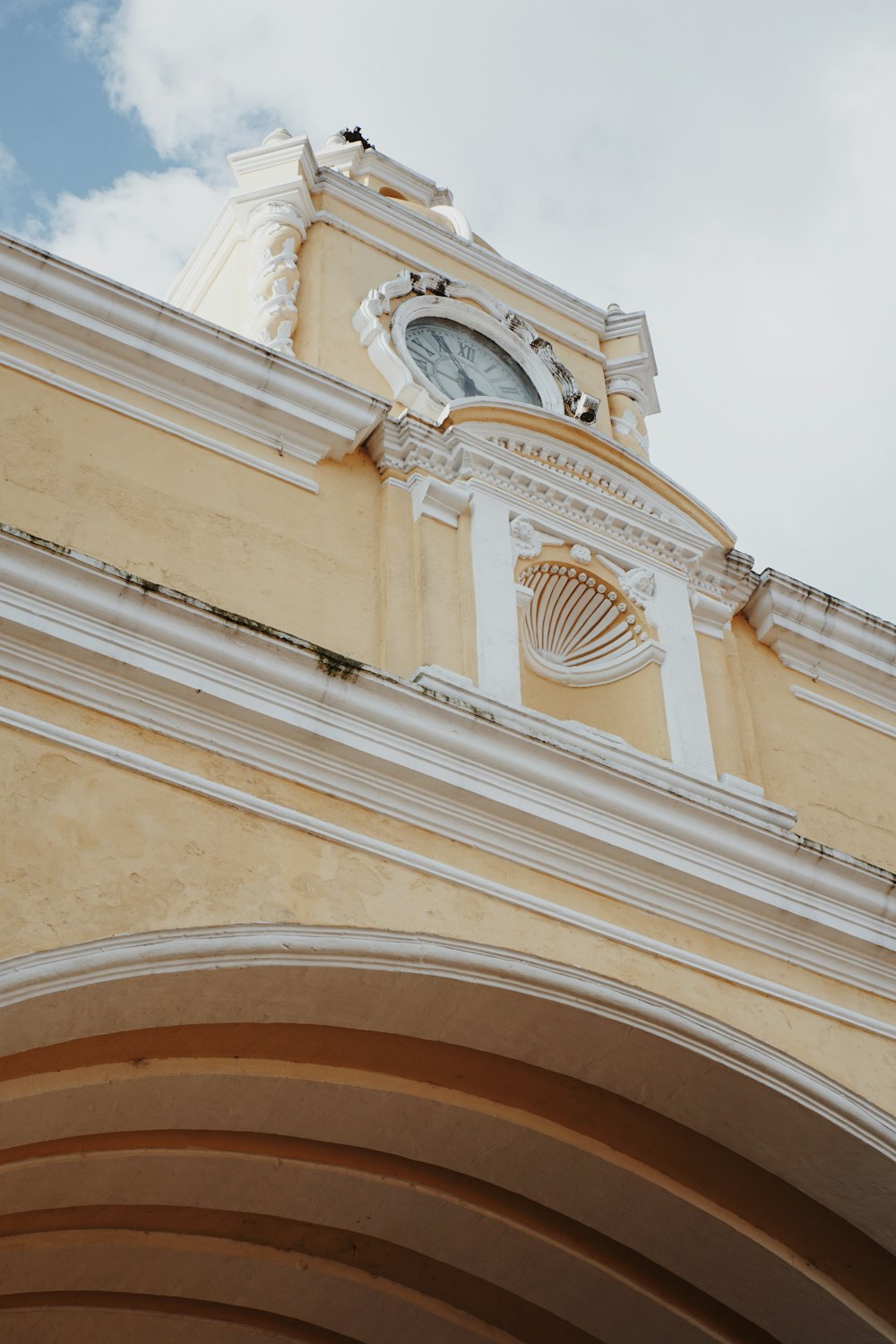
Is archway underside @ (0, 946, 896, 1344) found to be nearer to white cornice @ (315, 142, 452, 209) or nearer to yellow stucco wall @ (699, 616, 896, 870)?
yellow stucco wall @ (699, 616, 896, 870)

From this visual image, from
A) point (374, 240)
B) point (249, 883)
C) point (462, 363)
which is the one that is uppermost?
point (374, 240)

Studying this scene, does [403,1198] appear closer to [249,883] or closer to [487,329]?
[249,883]

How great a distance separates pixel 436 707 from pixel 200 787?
101 cm

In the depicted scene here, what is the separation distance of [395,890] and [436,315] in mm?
4138

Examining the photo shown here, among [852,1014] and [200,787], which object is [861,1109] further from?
[200,787]

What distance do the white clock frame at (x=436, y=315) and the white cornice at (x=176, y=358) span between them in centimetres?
72

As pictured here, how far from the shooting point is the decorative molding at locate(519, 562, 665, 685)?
25.1 ft

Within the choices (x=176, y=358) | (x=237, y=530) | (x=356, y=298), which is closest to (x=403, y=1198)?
(x=237, y=530)

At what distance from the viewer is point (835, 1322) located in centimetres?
666

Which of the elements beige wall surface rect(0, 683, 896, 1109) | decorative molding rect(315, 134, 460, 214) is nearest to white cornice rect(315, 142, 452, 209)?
decorative molding rect(315, 134, 460, 214)

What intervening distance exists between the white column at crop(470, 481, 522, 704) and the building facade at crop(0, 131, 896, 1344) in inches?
0.7

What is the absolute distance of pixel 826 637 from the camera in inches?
332

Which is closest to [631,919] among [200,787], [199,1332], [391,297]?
[200,787]

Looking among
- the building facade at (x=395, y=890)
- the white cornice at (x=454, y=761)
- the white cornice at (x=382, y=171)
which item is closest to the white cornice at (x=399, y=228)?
the white cornice at (x=382, y=171)
